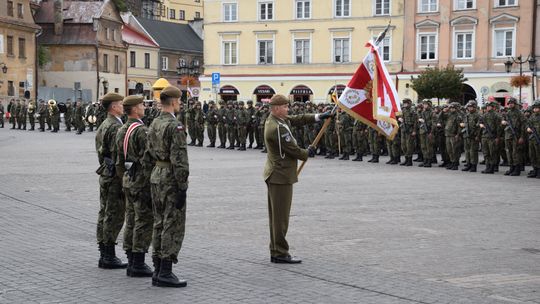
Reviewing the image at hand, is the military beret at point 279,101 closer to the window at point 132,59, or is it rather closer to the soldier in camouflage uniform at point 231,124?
the soldier in camouflage uniform at point 231,124

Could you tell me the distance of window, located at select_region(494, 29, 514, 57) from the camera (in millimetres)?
52500

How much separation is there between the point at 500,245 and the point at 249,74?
170 feet

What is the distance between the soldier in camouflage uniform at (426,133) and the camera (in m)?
25.0

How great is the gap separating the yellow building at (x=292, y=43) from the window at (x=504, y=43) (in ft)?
22.1

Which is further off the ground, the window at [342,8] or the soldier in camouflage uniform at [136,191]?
the window at [342,8]

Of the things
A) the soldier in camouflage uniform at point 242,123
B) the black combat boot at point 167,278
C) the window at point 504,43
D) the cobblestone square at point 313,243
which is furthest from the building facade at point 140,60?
the black combat boot at point 167,278

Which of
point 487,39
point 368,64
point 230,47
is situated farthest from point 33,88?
point 368,64

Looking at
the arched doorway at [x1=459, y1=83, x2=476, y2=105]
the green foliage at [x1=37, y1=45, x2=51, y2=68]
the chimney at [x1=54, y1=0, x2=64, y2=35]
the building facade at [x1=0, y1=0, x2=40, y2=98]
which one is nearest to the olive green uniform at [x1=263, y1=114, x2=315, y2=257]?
the arched doorway at [x1=459, y1=83, x2=476, y2=105]

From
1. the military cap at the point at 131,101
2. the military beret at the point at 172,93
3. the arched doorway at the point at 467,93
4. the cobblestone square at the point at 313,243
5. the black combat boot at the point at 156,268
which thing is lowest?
the cobblestone square at the point at 313,243

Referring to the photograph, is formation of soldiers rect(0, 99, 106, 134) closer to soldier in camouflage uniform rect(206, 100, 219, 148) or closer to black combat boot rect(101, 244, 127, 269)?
soldier in camouflage uniform rect(206, 100, 219, 148)

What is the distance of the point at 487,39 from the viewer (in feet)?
174

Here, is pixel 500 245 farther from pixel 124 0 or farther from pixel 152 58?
pixel 124 0

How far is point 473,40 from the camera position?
53.7 meters

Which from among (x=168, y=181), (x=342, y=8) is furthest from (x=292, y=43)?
(x=168, y=181)
